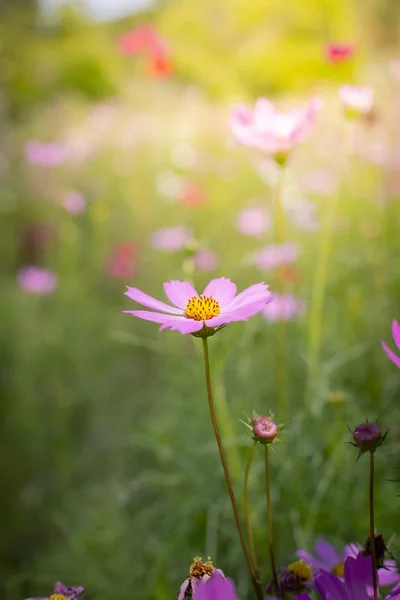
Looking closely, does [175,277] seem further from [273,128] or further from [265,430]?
[265,430]

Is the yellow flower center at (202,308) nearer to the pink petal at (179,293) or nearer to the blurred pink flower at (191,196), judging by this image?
the pink petal at (179,293)

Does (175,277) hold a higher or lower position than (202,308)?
higher

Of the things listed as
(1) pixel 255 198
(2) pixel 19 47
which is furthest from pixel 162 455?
(2) pixel 19 47

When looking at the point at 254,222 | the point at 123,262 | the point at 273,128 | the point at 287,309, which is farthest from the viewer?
the point at 123,262

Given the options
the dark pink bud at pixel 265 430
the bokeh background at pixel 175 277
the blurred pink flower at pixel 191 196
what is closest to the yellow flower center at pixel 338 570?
the bokeh background at pixel 175 277

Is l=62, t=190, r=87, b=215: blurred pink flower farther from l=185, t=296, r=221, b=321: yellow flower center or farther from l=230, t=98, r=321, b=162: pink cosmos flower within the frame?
l=185, t=296, r=221, b=321: yellow flower center

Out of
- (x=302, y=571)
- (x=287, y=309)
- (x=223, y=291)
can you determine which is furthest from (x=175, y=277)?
(x=302, y=571)
